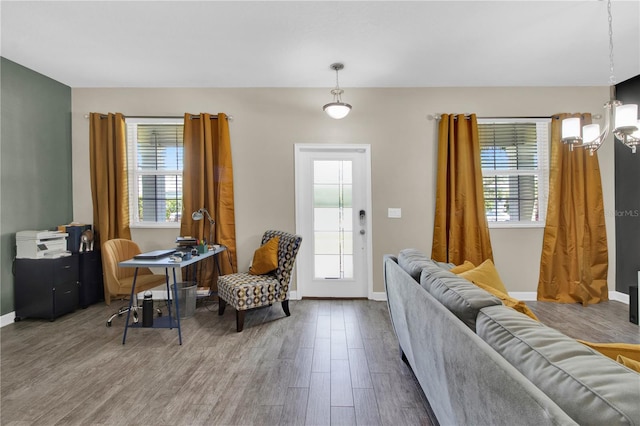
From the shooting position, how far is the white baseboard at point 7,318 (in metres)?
3.29

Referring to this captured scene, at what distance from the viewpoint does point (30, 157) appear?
11.8ft

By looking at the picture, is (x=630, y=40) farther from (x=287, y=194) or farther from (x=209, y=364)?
(x=209, y=364)

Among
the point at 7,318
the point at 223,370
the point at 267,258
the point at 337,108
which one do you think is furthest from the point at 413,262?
the point at 7,318

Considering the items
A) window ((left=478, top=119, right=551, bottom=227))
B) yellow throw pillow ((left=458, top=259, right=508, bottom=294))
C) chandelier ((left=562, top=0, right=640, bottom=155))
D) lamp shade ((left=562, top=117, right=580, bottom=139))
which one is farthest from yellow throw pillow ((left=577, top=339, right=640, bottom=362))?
window ((left=478, top=119, right=551, bottom=227))

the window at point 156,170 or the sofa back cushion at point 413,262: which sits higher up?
the window at point 156,170

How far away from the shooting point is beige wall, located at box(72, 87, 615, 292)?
414cm

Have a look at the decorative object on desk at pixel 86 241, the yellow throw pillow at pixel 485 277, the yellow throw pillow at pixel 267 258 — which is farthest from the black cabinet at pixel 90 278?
the yellow throw pillow at pixel 485 277

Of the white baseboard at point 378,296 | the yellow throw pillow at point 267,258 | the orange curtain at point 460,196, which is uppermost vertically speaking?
the orange curtain at point 460,196

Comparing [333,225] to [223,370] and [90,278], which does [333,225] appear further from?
[90,278]

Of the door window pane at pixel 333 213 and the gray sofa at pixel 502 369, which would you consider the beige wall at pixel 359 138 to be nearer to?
the door window pane at pixel 333 213

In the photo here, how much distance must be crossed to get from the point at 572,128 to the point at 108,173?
491 centimetres

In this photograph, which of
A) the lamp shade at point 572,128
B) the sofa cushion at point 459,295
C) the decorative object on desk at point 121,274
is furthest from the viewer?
the decorative object on desk at point 121,274

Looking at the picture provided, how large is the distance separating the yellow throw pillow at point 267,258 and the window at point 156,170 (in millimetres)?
1432

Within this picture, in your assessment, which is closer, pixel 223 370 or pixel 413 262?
pixel 413 262
